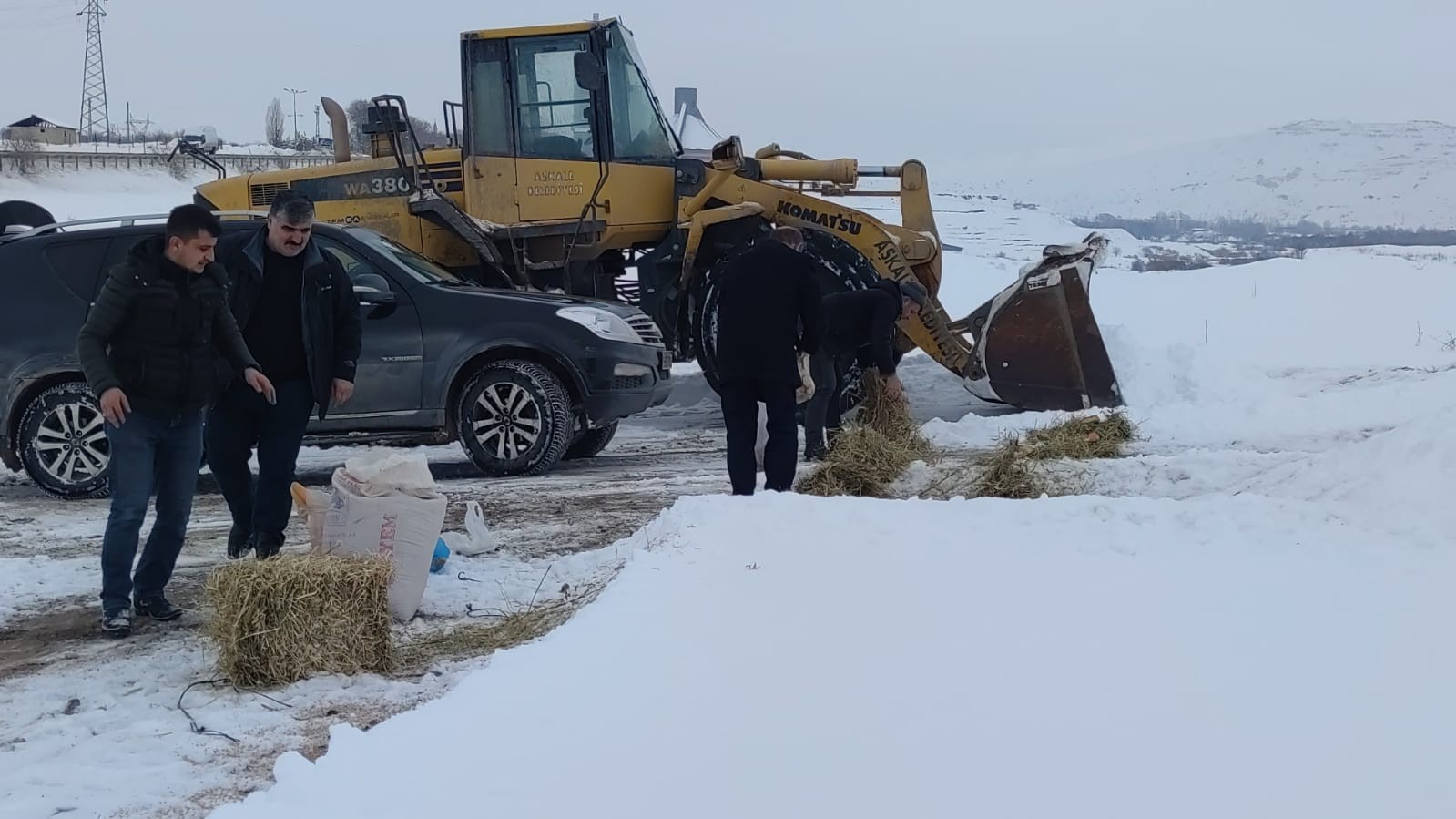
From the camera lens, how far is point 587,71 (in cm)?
1084

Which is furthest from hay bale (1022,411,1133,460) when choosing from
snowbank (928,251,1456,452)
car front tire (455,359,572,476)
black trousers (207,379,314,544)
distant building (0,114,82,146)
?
distant building (0,114,82,146)

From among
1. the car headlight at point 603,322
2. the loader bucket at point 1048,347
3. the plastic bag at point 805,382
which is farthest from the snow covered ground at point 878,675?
the loader bucket at point 1048,347

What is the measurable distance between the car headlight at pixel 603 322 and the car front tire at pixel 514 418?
1.29ft

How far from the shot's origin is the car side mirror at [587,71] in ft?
35.5

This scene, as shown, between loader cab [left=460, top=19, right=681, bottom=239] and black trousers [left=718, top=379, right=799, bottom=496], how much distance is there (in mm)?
4612

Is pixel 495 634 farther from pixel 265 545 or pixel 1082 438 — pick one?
pixel 1082 438

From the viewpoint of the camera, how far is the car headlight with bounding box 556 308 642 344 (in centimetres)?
911

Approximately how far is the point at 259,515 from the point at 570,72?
6.43 metres

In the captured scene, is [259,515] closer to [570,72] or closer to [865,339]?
[865,339]

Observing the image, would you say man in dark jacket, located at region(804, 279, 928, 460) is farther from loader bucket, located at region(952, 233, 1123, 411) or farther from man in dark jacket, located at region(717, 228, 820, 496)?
man in dark jacket, located at region(717, 228, 820, 496)

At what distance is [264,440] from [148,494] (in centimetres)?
78

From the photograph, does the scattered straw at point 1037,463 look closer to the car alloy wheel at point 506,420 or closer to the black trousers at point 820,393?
the black trousers at point 820,393

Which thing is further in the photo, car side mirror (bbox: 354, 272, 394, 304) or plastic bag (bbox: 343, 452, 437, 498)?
car side mirror (bbox: 354, 272, 394, 304)

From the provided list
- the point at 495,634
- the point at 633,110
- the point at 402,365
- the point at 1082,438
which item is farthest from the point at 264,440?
the point at 633,110
